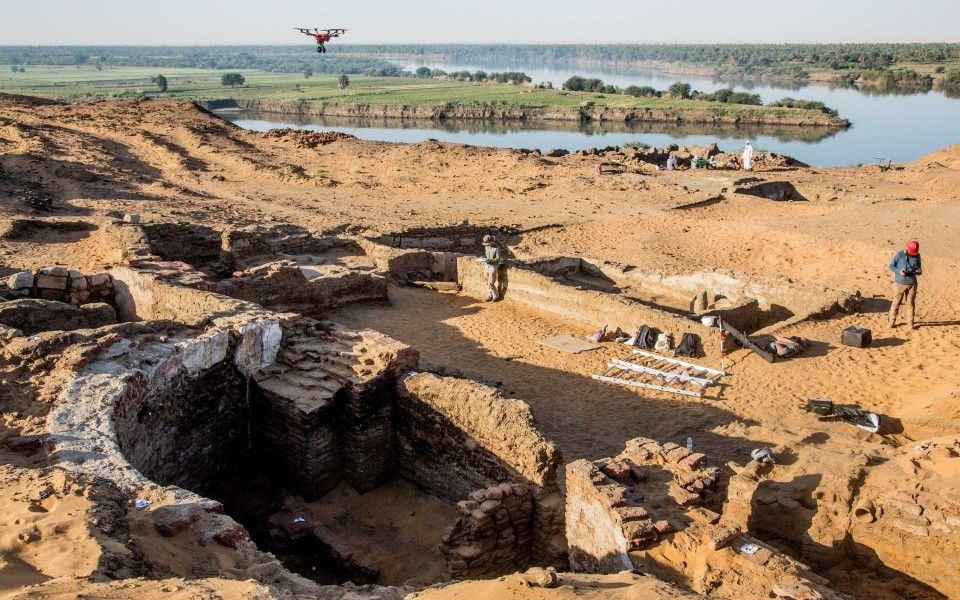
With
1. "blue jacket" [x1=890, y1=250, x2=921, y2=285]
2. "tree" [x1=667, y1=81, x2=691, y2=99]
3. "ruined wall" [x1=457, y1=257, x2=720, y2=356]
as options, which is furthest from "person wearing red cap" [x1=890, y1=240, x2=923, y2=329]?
"tree" [x1=667, y1=81, x2=691, y2=99]

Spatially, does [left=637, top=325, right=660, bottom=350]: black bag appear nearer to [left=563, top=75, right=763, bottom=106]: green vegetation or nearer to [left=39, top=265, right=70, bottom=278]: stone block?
[left=39, top=265, right=70, bottom=278]: stone block

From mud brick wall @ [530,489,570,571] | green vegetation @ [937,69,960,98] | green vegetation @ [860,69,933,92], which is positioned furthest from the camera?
green vegetation @ [860,69,933,92]

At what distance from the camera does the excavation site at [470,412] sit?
19.2ft

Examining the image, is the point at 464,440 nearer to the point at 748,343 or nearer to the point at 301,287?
the point at 748,343

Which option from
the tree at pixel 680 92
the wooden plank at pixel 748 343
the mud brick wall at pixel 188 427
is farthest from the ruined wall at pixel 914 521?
the tree at pixel 680 92

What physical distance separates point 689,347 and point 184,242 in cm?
978

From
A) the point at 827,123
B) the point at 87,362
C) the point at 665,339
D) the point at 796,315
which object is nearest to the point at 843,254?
the point at 796,315

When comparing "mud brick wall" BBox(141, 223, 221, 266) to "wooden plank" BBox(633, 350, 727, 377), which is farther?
"mud brick wall" BBox(141, 223, 221, 266)

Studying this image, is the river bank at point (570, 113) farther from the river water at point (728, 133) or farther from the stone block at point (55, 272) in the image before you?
the stone block at point (55, 272)

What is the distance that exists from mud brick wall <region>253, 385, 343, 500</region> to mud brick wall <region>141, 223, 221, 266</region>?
6856 millimetres

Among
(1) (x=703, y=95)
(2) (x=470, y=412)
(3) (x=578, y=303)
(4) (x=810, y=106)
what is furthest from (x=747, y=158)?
(1) (x=703, y=95)

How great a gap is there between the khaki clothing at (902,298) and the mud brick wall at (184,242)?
12444 mm

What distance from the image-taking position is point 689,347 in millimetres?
12680

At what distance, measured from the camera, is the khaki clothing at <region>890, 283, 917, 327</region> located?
13.0m
